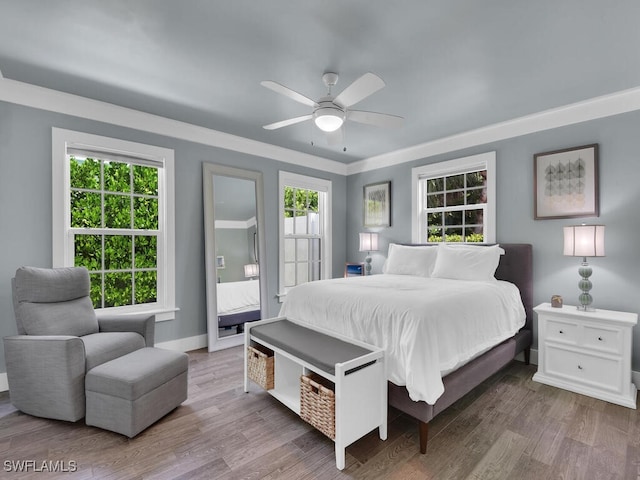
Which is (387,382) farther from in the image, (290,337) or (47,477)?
(47,477)

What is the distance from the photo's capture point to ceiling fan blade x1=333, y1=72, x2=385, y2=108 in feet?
6.34

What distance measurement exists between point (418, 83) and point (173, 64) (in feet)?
6.46

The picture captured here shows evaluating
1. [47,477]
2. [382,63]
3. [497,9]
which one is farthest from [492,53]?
[47,477]

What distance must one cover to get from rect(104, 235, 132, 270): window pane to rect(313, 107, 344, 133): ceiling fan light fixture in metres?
2.44

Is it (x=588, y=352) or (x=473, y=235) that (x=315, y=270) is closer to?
(x=473, y=235)

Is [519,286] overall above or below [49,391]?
above

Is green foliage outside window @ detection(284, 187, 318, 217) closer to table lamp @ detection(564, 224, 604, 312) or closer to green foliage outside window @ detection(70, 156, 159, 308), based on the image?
green foliage outside window @ detection(70, 156, 159, 308)

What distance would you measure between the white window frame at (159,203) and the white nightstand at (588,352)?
382cm

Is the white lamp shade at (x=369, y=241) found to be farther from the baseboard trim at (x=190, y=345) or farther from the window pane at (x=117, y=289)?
the window pane at (x=117, y=289)

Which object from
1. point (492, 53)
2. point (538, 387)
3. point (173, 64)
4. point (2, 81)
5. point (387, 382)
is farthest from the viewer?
point (538, 387)

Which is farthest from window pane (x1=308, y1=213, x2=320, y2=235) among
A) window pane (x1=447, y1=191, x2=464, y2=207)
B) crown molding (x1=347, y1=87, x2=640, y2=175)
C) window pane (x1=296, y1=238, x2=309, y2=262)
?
window pane (x1=447, y1=191, x2=464, y2=207)

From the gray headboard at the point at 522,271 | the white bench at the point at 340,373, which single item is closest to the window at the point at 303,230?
the white bench at the point at 340,373

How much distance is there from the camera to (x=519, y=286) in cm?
333

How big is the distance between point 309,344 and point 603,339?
2445mm
